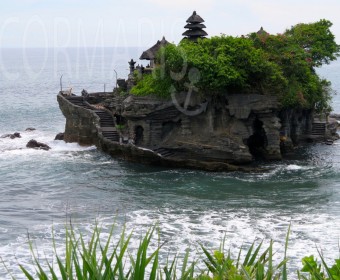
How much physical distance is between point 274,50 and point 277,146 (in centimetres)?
645

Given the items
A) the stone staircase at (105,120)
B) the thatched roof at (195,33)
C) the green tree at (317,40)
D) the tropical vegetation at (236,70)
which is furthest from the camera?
the green tree at (317,40)

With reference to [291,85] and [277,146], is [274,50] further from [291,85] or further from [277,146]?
[277,146]

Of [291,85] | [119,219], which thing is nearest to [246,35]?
[291,85]

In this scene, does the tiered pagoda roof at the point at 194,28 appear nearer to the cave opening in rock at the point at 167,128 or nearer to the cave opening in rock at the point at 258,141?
the cave opening in rock at the point at 167,128

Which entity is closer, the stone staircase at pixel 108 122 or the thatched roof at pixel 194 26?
the stone staircase at pixel 108 122

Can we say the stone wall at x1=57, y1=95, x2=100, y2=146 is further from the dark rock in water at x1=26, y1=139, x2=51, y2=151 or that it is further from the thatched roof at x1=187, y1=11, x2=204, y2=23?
the thatched roof at x1=187, y1=11, x2=204, y2=23

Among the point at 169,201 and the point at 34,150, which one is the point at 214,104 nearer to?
the point at 169,201

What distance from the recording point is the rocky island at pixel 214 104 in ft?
106

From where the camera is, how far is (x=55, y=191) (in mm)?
28656

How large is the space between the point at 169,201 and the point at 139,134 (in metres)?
9.90

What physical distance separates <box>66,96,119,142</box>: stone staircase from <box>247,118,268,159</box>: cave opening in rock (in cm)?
825

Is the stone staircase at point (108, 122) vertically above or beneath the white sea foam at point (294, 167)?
above

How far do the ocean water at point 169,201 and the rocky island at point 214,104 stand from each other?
1.29 meters
